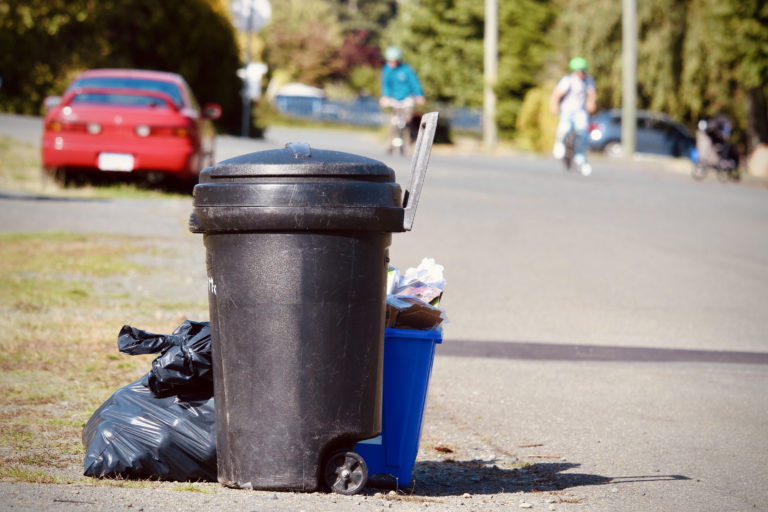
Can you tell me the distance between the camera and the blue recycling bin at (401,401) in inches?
177

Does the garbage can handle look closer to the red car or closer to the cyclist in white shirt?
the red car

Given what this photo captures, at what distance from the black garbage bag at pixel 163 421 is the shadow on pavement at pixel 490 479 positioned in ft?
2.25

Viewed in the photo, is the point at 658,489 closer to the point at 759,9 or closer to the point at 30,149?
the point at 30,149

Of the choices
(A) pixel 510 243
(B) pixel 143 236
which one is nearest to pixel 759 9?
(A) pixel 510 243

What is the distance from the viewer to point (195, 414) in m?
4.55

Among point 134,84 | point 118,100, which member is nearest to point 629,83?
point 134,84

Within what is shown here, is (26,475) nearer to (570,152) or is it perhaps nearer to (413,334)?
(413,334)

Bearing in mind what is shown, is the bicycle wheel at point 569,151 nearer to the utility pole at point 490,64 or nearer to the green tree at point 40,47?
the green tree at point 40,47

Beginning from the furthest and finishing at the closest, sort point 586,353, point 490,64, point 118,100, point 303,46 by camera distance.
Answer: point 303,46 < point 490,64 < point 118,100 < point 586,353

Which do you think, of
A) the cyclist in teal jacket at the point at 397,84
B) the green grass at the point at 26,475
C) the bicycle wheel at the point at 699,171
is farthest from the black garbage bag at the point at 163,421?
the bicycle wheel at the point at 699,171

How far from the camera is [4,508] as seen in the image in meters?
3.94

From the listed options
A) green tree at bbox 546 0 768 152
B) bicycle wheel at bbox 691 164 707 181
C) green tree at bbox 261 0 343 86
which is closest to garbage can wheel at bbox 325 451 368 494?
bicycle wheel at bbox 691 164 707 181

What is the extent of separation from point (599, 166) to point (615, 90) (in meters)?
13.8

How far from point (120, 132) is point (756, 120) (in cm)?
2717
